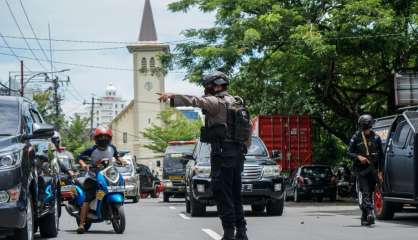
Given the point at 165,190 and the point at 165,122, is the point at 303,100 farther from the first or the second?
the point at 165,122

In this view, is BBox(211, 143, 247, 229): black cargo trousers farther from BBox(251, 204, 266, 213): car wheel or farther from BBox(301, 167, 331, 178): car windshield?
BBox(301, 167, 331, 178): car windshield

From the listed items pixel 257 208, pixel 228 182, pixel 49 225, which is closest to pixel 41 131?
pixel 228 182

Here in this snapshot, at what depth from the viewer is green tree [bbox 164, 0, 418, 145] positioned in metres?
24.6

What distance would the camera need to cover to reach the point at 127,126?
4592 inches

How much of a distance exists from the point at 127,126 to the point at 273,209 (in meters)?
99.9

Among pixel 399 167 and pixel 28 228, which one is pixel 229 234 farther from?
pixel 399 167

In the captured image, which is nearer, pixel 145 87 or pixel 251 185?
pixel 251 185

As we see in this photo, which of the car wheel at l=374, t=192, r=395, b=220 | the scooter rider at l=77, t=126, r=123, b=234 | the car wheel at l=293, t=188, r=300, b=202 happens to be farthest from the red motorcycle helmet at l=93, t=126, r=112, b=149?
the car wheel at l=293, t=188, r=300, b=202

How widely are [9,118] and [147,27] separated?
339ft

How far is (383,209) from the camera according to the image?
15531 millimetres

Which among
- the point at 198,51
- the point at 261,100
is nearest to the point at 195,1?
the point at 198,51

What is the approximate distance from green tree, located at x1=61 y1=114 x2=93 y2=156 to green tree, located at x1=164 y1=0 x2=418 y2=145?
49.6 m

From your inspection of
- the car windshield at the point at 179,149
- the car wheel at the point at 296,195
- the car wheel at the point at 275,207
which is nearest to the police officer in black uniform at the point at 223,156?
the car wheel at the point at 275,207

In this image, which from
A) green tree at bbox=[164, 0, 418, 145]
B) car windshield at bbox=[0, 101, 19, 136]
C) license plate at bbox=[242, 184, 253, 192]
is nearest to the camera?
car windshield at bbox=[0, 101, 19, 136]
